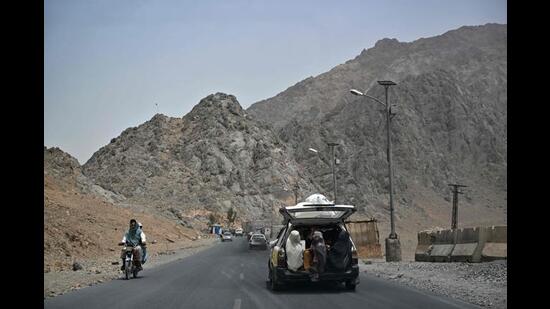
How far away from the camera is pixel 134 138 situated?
495 ft

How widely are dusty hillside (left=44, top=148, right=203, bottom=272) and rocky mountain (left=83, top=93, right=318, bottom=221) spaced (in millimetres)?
35400

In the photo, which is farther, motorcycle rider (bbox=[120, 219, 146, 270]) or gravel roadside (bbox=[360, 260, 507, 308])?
motorcycle rider (bbox=[120, 219, 146, 270])

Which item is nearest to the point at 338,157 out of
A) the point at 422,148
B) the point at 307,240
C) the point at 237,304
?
the point at 422,148

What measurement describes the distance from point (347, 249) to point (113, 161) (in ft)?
433

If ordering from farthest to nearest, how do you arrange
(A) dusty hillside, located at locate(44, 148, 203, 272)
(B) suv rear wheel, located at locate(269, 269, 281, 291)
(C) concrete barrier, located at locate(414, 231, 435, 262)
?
(A) dusty hillside, located at locate(44, 148, 203, 272) < (C) concrete barrier, located at locate(414, 231, 435, 262) < (B) suv rear wheel, located at locate(269, 269, 281, 291)

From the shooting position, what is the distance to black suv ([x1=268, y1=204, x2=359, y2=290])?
16203 millimetres

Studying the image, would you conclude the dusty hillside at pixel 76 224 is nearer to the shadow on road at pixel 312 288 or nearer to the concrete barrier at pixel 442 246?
the shadow on road at pixel 312 288

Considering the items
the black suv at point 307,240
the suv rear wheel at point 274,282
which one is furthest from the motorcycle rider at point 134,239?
the suv rear wheel at point 274,282

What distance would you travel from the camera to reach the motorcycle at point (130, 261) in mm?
22062

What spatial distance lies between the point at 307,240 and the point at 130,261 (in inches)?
291

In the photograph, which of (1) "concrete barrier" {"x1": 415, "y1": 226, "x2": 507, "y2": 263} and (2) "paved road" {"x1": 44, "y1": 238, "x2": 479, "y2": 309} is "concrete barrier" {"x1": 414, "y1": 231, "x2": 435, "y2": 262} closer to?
(1) "concrete barrier" {"x1": 415, "y1": 226, "x2": 507, "y2": 263}

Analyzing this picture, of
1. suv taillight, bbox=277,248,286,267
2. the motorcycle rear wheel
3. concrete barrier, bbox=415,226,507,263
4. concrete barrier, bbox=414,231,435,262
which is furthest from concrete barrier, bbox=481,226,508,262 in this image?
the motorcycle rear wheel
